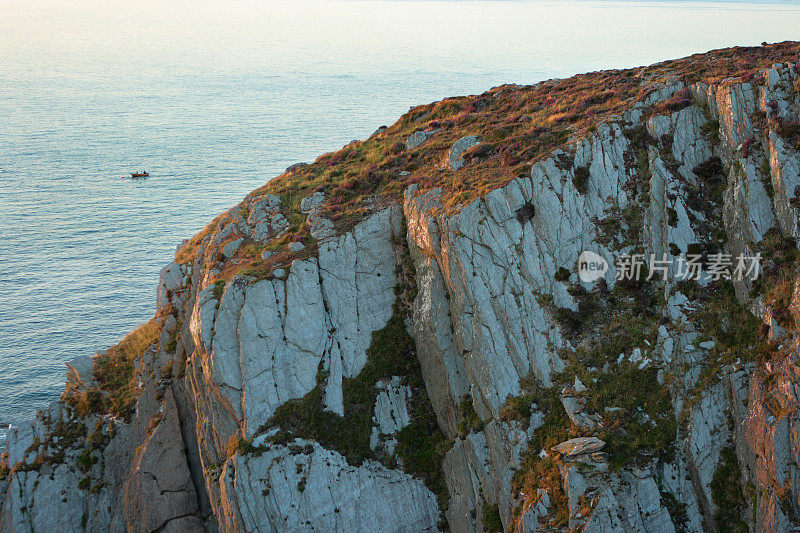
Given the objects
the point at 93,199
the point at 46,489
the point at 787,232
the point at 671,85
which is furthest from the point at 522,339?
the point at 93,199

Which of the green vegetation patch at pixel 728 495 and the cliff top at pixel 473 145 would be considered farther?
the cliff top at pixel 473 145

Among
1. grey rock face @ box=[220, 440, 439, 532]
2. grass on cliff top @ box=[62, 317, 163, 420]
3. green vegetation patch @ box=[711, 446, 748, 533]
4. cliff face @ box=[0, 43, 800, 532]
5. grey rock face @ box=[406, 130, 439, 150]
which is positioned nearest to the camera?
green vegetation patch @ box=[711, 446, 748, 533]

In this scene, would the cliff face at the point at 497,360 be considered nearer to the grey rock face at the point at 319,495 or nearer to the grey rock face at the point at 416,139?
the grey rock face at the point at 319,495

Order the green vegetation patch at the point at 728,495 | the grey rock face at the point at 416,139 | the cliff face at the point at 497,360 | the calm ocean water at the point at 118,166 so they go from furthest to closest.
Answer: the calm ocean water at the point at 118,166, the grey rock face at the point at 416,139, the cliff face at the point at 497,360, the green vegetation patch at the point at 728,495

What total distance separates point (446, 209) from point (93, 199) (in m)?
82.0

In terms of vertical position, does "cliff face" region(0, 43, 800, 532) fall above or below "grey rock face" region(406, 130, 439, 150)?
below

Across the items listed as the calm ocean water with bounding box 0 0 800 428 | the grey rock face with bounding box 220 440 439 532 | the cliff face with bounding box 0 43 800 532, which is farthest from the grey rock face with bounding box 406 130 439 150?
the calm ocean water with bounding box 0 0 800 428

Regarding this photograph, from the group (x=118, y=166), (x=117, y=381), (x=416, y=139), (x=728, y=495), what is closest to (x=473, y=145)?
(x=416, y=139)

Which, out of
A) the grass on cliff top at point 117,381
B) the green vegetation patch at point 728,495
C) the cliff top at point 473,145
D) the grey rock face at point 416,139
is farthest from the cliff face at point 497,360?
the grey rock face at point 416,139

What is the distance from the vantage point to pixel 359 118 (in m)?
146

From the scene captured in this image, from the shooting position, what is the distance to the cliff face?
30.2 metres

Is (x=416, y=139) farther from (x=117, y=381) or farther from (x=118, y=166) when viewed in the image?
(x=118, y=166)

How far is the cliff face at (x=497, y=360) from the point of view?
99.1 ft

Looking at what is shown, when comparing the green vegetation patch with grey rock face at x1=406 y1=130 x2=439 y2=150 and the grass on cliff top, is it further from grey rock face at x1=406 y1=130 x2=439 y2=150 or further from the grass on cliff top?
the grass on cliff top
